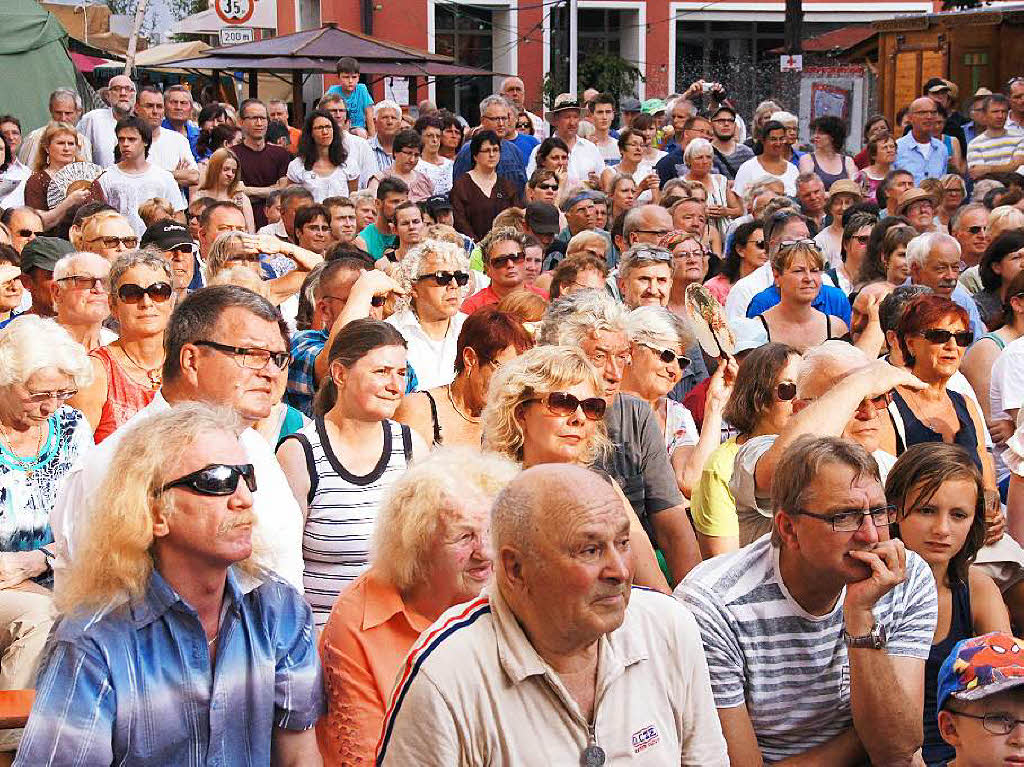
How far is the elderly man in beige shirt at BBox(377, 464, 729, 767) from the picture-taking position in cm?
284

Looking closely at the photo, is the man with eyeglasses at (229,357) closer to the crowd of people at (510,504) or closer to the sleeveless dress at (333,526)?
the crowd of people at (510,504)

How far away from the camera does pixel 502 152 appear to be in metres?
12.7

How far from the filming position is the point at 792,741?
3811 mm

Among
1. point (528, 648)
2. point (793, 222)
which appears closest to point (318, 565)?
point (528, 648)

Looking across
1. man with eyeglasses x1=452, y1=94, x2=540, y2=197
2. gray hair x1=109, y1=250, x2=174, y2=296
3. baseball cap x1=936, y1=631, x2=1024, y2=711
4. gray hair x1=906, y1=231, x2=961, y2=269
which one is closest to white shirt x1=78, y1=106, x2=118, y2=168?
man with eyeglasses x1=452, y1=94, x2=540, y2=197

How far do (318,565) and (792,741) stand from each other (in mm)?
1564

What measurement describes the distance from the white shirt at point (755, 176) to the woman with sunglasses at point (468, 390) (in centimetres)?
A: 734

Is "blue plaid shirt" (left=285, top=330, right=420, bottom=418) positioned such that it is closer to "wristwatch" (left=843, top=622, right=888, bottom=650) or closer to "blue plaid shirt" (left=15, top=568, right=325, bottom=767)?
"wristwatch" (left=843, top=622, right=888, bottom=650)

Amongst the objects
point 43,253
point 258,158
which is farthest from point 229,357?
point 258,158

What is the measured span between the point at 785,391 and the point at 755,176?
7611mm

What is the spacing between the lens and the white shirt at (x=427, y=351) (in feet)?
22.2

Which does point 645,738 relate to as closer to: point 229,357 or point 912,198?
point 229,357

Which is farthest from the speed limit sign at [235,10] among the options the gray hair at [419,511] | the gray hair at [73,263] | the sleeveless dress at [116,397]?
the gray hair at [419,511]

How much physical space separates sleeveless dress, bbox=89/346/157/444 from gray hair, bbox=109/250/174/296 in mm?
375
